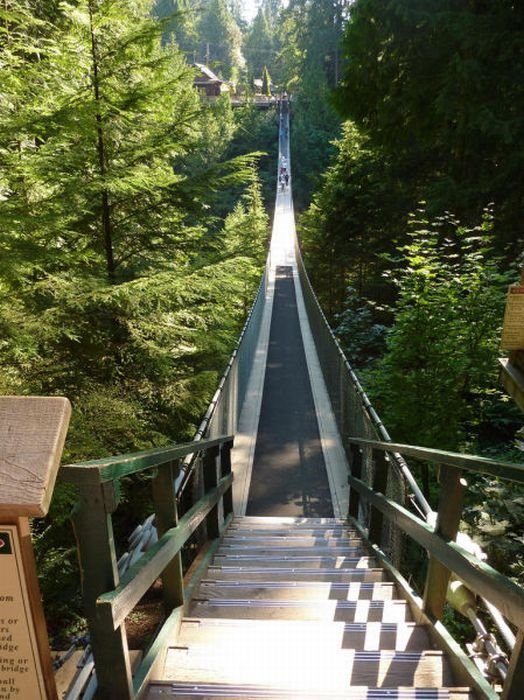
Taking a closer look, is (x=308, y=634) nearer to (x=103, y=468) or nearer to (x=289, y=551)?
(x=103, y=468)

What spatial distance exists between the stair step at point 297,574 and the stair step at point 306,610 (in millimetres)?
551

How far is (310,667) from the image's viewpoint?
1966 mm

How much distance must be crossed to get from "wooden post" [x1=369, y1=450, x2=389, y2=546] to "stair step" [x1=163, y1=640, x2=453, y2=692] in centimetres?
175

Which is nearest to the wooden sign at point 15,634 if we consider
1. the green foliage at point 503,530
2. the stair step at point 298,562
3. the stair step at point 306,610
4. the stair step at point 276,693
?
the stair step at point 276,693

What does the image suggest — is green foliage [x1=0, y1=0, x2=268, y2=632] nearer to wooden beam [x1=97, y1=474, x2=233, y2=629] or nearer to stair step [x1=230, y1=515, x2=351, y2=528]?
stair step [x1=230, y1=515, x2=351, y2=528]

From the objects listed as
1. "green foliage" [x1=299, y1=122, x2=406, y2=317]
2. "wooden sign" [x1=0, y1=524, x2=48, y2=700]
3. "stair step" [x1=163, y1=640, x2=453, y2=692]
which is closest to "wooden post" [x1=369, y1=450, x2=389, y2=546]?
"stair step" [x1=163, y1=640, x2=453, y2=692]

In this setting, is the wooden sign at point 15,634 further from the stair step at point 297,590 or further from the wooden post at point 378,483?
the wooden post at point 378,483

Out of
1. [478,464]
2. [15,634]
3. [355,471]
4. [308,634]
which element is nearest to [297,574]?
[308,634]

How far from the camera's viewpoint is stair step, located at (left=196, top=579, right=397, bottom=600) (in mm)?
2945

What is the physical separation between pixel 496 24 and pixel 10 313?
7331 mm

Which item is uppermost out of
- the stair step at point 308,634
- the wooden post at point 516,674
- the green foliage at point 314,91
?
the green foliage at point 314,91

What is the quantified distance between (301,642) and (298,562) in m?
1.55

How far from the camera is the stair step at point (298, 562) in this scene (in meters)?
3.66

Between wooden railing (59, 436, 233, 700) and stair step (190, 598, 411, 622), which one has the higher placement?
wooden railing (59, 436, 233, 700)
